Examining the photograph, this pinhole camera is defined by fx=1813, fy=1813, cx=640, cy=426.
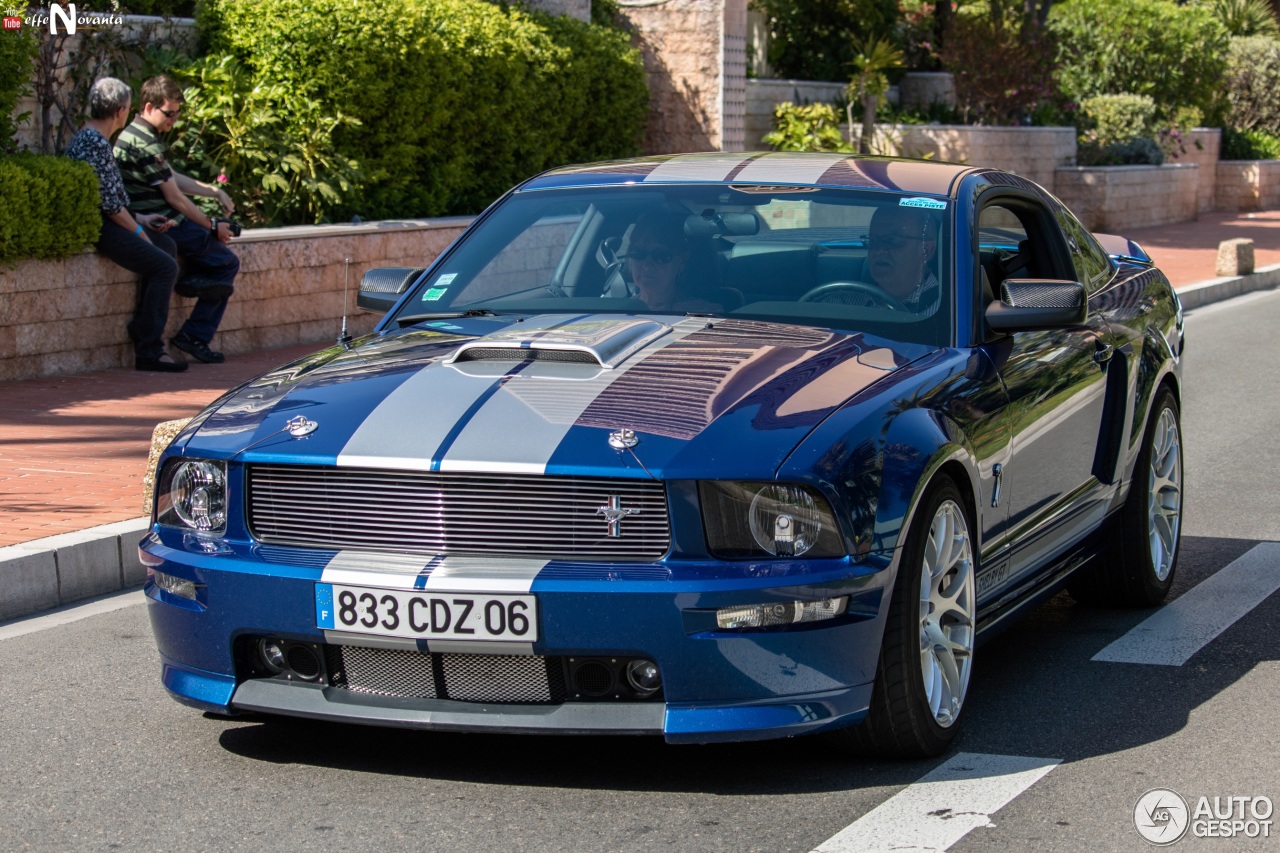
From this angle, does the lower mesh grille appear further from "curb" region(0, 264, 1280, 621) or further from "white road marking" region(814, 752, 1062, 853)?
"curb" region(0, 264, 1280, 621)

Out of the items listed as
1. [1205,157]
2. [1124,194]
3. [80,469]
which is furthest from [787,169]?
[1205,157]

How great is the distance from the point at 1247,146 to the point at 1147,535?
31358mm

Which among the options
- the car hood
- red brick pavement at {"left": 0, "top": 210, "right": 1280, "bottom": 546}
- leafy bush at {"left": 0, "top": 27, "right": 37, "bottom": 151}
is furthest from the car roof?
leafy bush at {"left": 0, "top": 27, "right": 37, "bottom": 151}

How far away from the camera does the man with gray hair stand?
11492mm

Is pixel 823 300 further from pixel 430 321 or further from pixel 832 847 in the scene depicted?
pixel 832 847

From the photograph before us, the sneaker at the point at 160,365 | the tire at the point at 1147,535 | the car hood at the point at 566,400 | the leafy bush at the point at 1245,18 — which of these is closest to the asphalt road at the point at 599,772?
the tire at the point at 1147,535

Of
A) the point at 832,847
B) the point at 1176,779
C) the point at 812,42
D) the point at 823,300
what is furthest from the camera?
the point at 812,42

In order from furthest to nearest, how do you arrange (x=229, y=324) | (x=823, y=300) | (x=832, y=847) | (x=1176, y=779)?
(x=229, y=324) → (x=823, y=300) → (x=1176, y=779) → (x=832, y=847)

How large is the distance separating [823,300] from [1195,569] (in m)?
2.64

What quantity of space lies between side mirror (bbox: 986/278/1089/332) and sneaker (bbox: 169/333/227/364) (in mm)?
7853

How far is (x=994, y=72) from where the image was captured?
90.2ft

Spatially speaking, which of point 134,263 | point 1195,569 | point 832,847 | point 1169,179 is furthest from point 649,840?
point 1169,179

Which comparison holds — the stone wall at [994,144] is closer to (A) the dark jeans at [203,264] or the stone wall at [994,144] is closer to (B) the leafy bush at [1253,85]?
(B) the leafy bush at [1253,85]

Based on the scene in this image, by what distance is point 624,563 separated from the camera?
4176 millimetres
